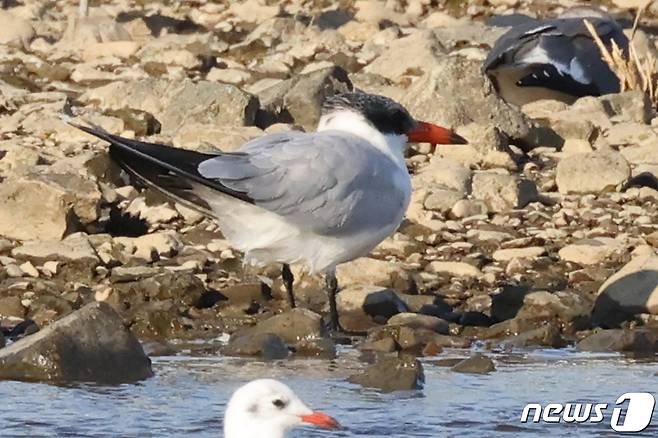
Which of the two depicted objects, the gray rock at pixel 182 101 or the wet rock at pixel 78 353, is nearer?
the wet rock at pixel 78 353

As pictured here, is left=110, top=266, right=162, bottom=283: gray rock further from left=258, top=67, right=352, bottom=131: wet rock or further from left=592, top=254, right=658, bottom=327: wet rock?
left=258, top=67, right=352, bottom=131: wet rock

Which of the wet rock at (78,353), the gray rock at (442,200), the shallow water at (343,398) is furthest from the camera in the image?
the gray rock at (442,200)

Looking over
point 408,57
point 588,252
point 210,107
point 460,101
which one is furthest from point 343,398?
point 408,57

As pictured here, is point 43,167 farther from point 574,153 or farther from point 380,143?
point 574,153

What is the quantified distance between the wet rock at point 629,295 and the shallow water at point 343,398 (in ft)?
2.14

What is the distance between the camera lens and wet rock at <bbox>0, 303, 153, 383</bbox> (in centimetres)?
765

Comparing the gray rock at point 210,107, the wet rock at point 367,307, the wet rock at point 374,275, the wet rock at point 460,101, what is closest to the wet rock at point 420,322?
the wet rock at point 367,307

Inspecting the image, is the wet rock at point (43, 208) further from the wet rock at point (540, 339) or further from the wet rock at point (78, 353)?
the wet rock at point (540, 339)

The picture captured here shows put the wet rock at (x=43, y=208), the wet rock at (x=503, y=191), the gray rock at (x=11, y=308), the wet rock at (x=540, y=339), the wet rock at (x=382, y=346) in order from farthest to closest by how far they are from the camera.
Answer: the wet rock at (x=503, y=191) → the wet rock at (x=43, y=208) → the gray rock at (x=11, y=308) → the wet rock at (x=540, y=339) → the wet rock at (x=382, y=346)

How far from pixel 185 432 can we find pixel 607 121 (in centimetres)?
642

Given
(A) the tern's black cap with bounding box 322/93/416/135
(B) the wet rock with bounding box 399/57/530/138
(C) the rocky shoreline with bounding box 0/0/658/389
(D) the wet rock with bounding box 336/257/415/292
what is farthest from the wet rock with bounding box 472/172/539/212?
(A) the tern's black cap with bounding box 322/93/416/135

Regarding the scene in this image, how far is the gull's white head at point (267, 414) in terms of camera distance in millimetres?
5684

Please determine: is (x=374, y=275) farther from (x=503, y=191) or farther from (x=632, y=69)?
(x=632, y=69)

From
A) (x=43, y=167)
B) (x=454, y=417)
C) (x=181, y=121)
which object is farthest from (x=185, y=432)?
(x=181, y=121)
